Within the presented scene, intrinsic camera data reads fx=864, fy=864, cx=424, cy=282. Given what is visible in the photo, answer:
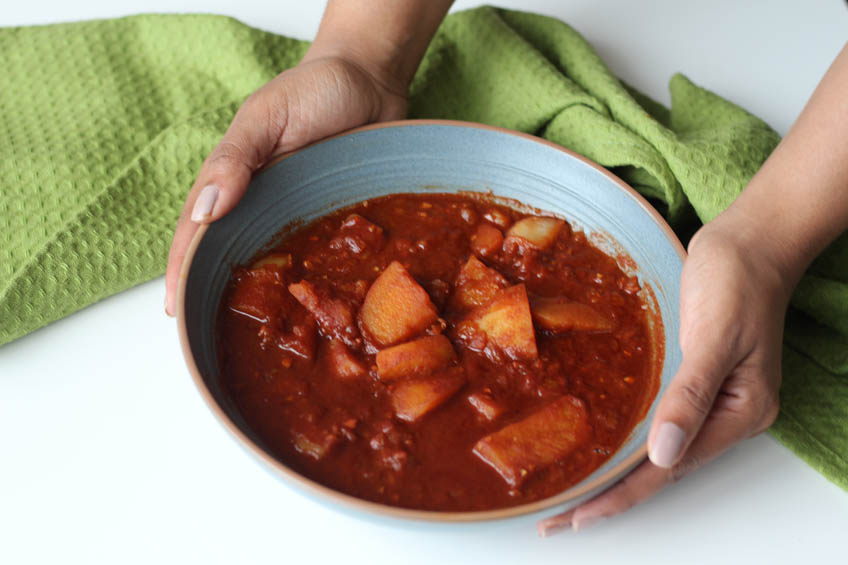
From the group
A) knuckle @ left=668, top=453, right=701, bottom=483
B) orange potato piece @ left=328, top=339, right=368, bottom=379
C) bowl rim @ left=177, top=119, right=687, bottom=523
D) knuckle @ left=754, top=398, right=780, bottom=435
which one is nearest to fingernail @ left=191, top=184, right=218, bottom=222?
bowl rim @ left=177, top=119, right=687, bottom=523

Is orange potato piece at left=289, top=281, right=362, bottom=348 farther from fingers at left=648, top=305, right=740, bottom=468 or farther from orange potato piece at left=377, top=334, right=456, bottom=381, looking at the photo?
fingers at left=648, top=305, right=740, bottom=468

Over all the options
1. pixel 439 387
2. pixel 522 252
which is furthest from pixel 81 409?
pixel 522 252

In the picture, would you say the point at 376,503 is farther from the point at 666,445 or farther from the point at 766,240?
the point at 766,240

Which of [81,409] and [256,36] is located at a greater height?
[256,36]

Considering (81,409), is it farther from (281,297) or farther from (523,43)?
(523,43)

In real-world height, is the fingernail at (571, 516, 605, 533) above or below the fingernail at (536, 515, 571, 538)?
above

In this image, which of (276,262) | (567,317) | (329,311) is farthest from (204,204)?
(567,317)
